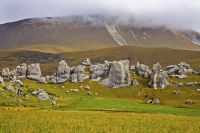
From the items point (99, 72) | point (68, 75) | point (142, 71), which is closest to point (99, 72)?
point (99, 72)

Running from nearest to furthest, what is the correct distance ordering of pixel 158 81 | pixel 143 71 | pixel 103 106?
pixel 103 106 < pixel 158 81 < pixel 143 71

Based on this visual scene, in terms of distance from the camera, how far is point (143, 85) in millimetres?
113500

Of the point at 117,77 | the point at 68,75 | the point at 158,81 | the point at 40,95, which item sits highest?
the point at 68,75

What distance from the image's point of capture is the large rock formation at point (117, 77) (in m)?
114

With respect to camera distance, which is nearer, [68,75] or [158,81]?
[158,81]

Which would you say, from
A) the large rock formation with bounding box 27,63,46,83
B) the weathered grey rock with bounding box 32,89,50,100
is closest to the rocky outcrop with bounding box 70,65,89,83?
the large rock formation with bounding box 27,63,46,83

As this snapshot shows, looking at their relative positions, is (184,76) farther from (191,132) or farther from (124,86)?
(191,132)

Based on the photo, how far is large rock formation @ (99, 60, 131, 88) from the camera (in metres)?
114

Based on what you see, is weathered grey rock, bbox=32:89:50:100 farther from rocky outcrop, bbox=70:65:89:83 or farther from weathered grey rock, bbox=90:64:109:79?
weathered grey rock, bbox=90:64:109:79

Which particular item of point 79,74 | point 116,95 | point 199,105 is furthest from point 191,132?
point 79,74

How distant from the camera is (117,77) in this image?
114m

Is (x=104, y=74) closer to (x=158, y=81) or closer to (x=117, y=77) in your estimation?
(x=117, y=77)

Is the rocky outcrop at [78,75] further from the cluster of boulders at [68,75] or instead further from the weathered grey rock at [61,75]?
the weathered grey rock at [61,75]

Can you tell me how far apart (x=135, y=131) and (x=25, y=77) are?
88512 millimetres
